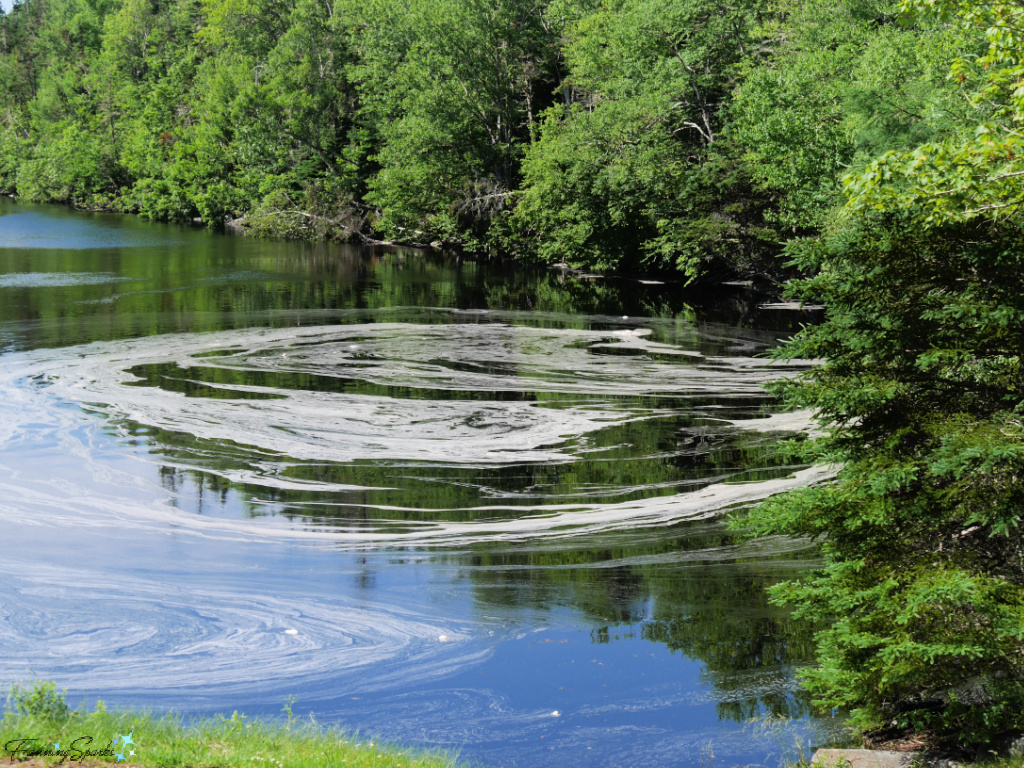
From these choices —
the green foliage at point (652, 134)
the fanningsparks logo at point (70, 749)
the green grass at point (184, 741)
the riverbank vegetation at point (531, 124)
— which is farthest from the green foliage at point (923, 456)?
the green foliage at point (652, 134)

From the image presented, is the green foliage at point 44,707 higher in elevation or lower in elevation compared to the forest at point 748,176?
lower

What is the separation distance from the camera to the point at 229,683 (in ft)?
20.8

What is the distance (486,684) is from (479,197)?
3538 centimetres

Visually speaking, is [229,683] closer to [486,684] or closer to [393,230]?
[486,684]

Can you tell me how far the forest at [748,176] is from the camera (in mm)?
5227

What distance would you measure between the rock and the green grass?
1.92m

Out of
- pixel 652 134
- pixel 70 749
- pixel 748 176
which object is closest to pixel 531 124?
pixel 652 134

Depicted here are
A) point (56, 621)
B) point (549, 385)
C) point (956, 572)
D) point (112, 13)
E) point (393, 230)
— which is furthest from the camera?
point (112, 13)

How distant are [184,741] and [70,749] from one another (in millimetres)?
597

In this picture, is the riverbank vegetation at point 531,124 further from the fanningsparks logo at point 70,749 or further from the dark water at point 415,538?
the fanningsparks logo at point 70,749

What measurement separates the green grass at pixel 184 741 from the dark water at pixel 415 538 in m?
0.63

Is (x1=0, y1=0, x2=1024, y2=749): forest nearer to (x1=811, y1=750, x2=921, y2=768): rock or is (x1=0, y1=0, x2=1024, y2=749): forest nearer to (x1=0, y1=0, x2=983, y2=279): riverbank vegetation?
(x1=0, y1=0, x2=983, y2=279): riverbank vegetation

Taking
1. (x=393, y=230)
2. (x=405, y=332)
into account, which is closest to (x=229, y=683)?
(x=405, y=332)

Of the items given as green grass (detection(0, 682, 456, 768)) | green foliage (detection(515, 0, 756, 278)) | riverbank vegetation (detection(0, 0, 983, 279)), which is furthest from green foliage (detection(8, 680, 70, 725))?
green foliage (detection(515, 0, 756, 278))
